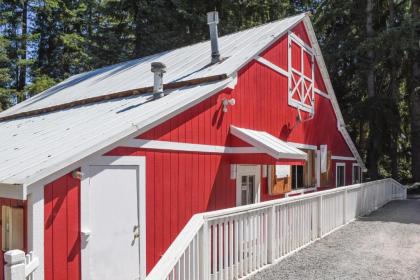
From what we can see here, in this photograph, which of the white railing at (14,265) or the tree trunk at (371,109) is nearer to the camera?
the white railing at (14,265)

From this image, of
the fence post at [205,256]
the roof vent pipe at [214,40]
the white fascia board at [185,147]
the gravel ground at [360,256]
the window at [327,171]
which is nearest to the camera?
the fence post at [205,256]

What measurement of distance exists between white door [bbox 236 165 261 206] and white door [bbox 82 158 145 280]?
322 cm

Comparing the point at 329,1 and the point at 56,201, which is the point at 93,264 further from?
the point at 329,1

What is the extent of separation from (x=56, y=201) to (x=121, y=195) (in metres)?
1.11

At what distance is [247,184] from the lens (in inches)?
367

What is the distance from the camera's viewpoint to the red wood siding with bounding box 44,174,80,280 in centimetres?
486

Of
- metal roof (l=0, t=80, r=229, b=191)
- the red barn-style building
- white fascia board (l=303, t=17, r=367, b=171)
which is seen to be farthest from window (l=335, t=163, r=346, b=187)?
metal roof (l=0, t=80, r=229, b=191)

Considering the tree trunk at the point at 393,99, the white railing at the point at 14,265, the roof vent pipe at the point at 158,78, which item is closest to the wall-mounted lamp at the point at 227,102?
the roof vent pipe at the point at 158,78

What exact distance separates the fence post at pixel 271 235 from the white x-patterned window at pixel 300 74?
5.90m

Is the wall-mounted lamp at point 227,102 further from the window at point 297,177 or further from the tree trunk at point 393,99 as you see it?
the tree trunk at point 393,99

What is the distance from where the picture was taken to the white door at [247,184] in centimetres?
884

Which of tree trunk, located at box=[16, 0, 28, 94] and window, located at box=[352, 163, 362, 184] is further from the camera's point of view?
tree trunk, located at box=[16, 0, 28, 94]

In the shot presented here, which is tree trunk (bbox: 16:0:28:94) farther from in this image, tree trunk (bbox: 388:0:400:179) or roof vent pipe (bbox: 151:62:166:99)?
tree trunk (bbox: 388:0:400:179)

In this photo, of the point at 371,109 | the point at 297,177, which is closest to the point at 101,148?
the point at 297,177
